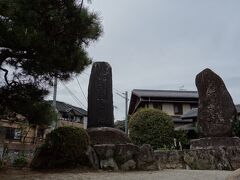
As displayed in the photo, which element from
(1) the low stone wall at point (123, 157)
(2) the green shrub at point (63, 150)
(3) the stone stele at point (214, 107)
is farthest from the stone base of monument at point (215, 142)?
(2) the green shrub at point (63, 150)

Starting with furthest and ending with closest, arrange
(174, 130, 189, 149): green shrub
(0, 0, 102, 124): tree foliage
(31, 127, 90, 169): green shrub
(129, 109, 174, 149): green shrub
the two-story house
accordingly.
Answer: the two-story house
(174, 130, 189, 149): green shrub
(129, 109, 174, 149): green shrub
(31, 127, 90, 169): green shrub
(0, 0, 102, 124): tree foliage

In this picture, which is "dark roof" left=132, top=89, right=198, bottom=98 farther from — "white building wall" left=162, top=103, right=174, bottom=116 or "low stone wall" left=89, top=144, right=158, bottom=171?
"low stone wall" left=89, top=144, right=158, bottom=171

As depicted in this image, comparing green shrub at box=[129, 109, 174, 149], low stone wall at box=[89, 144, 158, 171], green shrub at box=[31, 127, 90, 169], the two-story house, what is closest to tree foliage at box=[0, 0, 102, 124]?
green shrub at box=[31, 127, 90, 169]

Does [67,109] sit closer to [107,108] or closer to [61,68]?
[107,108]

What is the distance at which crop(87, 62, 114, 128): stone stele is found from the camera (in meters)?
8.72

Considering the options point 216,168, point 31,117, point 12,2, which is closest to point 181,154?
point 216,168

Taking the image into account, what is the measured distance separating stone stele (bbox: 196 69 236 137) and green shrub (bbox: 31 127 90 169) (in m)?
5.60

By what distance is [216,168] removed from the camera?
9.83m

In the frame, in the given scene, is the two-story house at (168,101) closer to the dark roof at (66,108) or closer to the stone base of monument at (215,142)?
the dark roof at (66,108)

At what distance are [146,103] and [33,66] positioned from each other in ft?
79.6

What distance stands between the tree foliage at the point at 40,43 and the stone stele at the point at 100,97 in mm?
2703

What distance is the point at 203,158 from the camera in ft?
33.5

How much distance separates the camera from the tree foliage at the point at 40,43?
4.65 meters

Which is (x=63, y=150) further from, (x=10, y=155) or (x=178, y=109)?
Answer: (x=178, y=109)
